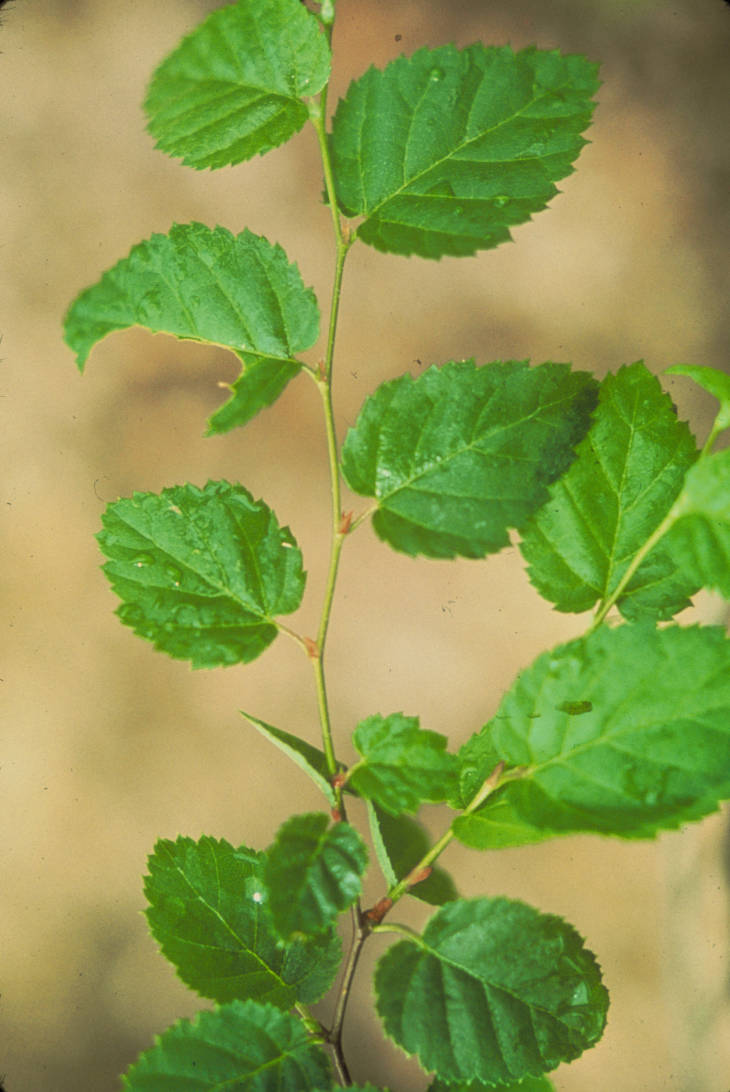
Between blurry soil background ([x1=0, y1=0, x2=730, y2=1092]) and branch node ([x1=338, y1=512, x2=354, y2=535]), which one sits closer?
branch node ([x1=338, y1=512, x2=354, y2=535])

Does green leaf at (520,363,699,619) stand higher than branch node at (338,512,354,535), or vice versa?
branch node at (338,512,354,535)

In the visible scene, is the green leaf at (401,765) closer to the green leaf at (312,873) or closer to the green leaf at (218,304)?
the green leaf at (312,873)

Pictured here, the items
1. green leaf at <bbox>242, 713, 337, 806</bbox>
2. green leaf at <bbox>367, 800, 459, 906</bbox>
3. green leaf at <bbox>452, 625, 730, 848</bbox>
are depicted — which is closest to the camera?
green leaf at <bbox>452, 625, 730, 848</bbox>

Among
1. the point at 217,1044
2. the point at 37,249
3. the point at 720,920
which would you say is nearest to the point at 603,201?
the point at 37,249

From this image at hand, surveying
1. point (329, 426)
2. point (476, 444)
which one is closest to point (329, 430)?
point (329, 426)

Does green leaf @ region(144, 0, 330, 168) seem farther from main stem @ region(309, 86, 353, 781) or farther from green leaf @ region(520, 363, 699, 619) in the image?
green leaf @ region(520, 363, 699, 619)

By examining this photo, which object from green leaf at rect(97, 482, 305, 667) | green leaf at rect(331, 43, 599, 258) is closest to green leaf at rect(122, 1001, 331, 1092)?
green leaf at rect(97, 482, 305, 667)
